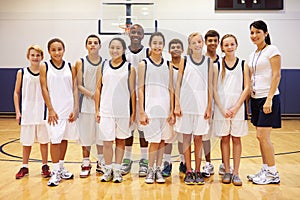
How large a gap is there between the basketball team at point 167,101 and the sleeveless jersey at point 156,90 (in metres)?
0.01

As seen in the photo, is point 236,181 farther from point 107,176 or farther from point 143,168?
point 107,176

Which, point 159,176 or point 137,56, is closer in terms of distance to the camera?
point 159,176

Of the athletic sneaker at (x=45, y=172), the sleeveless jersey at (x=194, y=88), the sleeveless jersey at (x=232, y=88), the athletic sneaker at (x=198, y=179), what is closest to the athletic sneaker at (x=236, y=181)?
the athletic sneaker at (x=198, y=179)

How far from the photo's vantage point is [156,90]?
392 centimetres

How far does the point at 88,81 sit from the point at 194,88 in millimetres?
1148

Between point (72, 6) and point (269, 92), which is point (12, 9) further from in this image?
point (269, 92)

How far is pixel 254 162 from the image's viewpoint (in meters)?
5.02

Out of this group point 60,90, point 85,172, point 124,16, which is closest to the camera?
point 60,90

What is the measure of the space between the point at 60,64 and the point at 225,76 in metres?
1.71

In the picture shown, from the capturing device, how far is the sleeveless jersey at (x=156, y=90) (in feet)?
12.9

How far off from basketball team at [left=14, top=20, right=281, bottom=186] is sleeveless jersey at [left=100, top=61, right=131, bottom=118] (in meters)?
0.01

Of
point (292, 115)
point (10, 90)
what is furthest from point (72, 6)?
point (292, 115)

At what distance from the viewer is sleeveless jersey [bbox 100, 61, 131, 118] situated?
3930 millimetres

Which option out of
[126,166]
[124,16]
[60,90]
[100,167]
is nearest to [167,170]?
[126,166]
